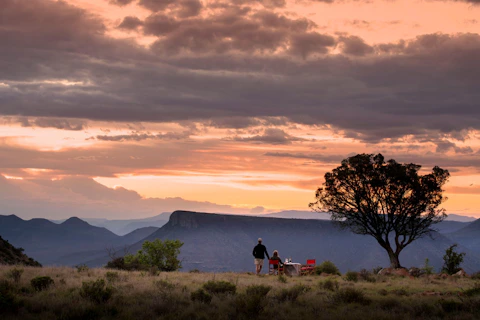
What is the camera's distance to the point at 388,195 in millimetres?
51344

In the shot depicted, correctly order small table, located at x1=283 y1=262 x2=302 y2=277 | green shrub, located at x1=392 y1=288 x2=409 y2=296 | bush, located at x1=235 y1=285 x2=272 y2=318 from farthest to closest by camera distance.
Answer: small table, located at x1=283 y1=262 x2=302 y2=277, green shrub, located at x1=392 y1=288 x2=409 y2=296, bush, located at x1=235 y1=285 x2=272 y2=318

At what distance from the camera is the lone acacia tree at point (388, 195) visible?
167 feet

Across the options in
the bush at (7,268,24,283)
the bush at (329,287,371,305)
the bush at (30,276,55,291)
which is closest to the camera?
the bush at (329,287,371,305)

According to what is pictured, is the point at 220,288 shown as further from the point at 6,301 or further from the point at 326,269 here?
the point at 326,269

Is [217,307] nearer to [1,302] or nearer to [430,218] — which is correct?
[1,302]

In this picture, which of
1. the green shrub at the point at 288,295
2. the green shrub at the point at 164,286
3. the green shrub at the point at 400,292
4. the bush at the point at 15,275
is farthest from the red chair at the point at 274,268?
the bush at the point at 15,275

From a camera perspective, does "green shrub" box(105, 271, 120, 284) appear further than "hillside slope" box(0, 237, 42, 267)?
No

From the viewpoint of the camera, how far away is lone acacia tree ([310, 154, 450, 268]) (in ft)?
167

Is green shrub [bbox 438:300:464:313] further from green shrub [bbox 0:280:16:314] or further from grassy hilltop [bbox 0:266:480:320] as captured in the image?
green shrub [bbox 0:280:16:314]

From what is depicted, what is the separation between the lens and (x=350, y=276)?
31.6 m

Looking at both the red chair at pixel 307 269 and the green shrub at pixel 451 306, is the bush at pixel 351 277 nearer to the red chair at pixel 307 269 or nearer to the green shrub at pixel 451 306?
the red chair at pixel 307 269

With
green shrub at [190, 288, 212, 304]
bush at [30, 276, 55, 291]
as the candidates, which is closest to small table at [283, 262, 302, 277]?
green shrub at [190, 288, 212, 304]

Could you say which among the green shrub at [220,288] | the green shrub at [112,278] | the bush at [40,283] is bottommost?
the green shrub at [220,288]

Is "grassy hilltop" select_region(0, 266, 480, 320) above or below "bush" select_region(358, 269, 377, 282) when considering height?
above
